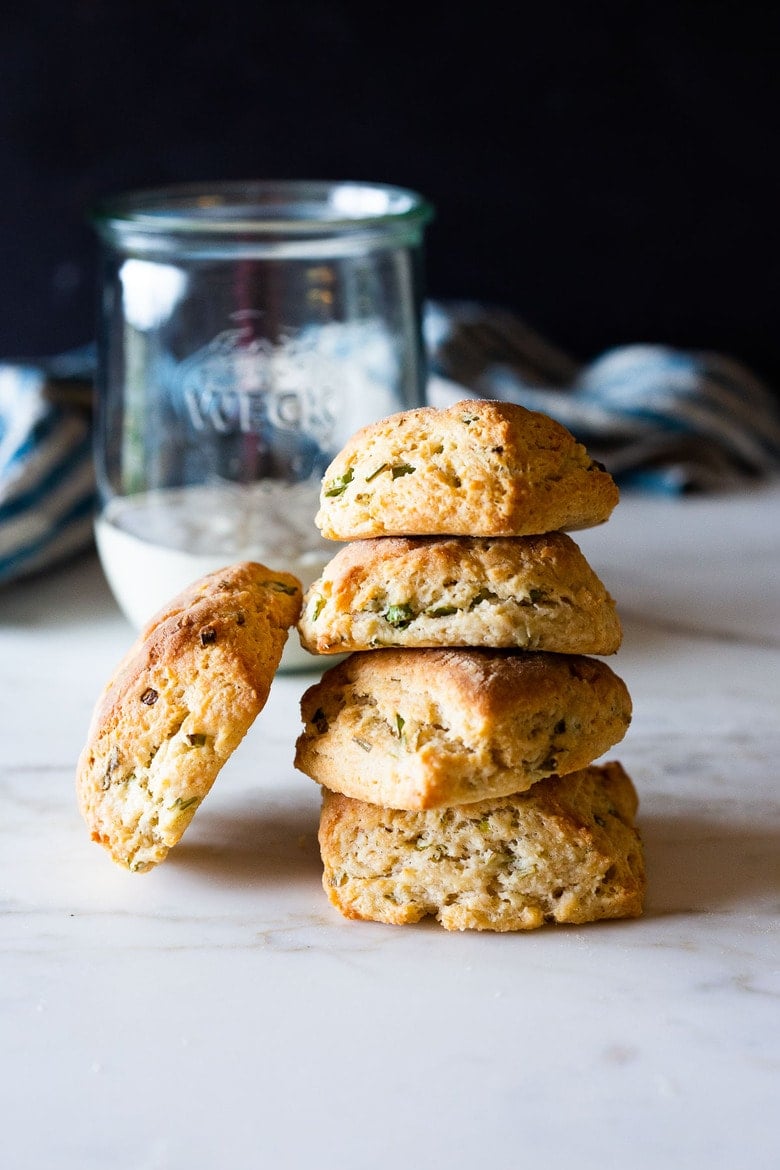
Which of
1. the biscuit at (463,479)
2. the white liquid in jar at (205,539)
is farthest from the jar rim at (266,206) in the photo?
the biscuit at (463,479)

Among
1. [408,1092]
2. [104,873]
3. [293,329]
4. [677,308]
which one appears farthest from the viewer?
[677,308]

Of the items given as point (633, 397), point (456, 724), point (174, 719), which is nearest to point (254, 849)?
point (174, 719)

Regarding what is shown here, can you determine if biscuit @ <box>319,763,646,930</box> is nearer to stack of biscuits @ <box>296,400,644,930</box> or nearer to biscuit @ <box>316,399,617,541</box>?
stack of biscuits @ <box>296,400,644,930</box>

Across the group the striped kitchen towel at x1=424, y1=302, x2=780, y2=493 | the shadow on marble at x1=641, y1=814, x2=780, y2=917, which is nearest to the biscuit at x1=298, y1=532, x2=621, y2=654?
the shadow on marble at x1=641, y1=814, x2=780, y2=917

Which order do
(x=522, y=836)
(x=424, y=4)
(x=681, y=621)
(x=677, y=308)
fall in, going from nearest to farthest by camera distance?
(x=522, y=836)
(x=681, y=621)
(x=424, y=4)
(x=677, y=308)

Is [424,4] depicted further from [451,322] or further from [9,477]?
[9,477]

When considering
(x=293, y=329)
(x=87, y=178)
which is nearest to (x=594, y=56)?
(x=87, y=178)

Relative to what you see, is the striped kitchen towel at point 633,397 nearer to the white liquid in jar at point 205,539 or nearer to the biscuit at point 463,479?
the white liquid in jar at point 205,539
